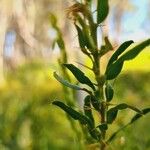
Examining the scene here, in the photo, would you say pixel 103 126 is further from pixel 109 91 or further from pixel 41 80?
pixel 41 80

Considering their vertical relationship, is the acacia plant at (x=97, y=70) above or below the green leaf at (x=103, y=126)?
above

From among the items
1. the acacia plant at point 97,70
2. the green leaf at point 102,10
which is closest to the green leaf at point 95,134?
the acacia plant at point 97,70

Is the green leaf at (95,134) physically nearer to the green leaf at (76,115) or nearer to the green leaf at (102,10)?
the green leaf at (76,115)

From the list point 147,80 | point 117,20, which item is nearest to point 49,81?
point 147,80

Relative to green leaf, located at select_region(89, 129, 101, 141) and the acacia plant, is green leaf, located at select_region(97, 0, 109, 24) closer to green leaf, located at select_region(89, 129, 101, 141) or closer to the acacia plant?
the acacia plant

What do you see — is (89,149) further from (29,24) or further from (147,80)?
(29,24)

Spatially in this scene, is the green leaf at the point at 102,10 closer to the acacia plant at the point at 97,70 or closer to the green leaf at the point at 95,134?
the acacia plant at the point at 97,70
